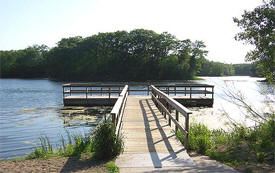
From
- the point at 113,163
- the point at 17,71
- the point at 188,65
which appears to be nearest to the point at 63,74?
the point at 17,71

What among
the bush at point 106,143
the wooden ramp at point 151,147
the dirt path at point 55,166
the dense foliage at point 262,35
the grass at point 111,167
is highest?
the dense foliage at point 262,35

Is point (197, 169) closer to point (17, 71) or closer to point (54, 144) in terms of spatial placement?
point (54, 144)

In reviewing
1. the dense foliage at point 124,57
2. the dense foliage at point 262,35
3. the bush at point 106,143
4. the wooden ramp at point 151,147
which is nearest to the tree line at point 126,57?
the dense foliage at point 124,57

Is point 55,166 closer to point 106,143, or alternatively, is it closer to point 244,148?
point 106,143

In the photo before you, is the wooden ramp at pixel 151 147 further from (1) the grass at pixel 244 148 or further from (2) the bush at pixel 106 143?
(1) the grass at pixel 244 148

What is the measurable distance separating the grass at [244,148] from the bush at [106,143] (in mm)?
2011

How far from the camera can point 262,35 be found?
371 inches

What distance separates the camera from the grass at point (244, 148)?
17.8ft

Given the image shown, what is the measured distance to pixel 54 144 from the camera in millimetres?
10734

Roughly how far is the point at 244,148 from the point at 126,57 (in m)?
81.0

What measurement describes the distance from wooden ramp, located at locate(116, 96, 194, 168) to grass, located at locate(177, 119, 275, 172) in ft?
1.83

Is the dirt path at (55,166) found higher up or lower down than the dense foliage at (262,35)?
lower down

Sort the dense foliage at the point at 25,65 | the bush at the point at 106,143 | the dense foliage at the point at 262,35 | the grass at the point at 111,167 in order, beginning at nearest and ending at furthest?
1. the grass at the point at 111,167
2. the bush at the point at 106,143
3. the dense foliage at the point at 262,35
4. the dense foliage at the point at 25,65

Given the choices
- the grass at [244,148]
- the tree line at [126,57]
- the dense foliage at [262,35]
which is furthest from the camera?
the tree line at [126,57]
